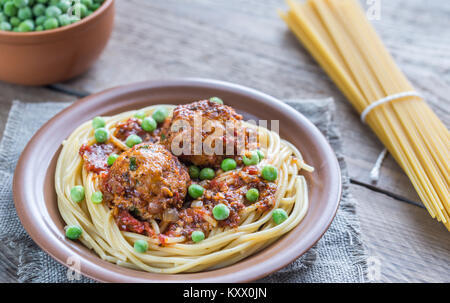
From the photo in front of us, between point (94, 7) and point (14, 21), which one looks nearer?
point (14, 21)

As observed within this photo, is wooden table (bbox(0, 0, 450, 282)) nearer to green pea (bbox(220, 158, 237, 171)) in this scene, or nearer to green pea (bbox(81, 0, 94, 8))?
green pea (bbox(81, 0, 94, 8))

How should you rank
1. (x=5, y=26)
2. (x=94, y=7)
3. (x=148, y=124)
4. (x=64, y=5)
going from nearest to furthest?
(x=148, y=124), (x=5, y=26), (x=64, y=5), (x=94, y=7)

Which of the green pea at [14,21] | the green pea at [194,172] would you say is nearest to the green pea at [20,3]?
the green pea at [14,21]

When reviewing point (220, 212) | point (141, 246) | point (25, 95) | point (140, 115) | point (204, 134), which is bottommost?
point (25, 95)

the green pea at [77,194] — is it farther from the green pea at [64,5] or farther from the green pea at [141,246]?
the green pea at [64,5]

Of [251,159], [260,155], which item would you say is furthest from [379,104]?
[251,159]

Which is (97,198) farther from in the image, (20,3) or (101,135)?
(20,3)

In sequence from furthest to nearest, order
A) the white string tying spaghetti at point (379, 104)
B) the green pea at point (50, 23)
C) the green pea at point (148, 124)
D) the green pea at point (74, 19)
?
the green pea at point (74, 19) < the green pea at point (50, 23) < the white string tying spaghetti at point (379, 104) < the green pea at point (148, 124)
